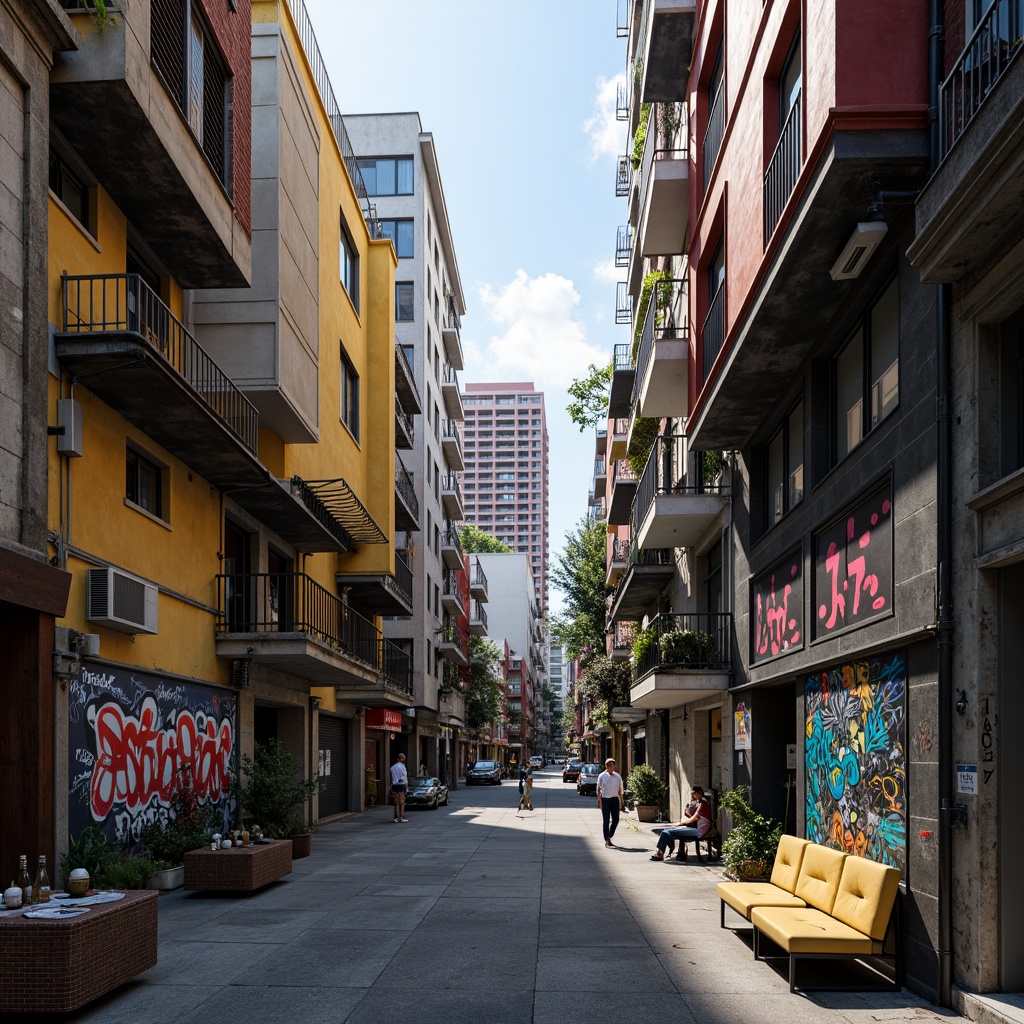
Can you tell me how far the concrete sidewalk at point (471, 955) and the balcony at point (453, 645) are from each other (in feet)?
110

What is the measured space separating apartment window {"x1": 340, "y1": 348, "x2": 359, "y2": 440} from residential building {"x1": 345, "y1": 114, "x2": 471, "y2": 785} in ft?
50.1

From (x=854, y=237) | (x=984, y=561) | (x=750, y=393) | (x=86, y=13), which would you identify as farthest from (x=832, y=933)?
A: (x=86, y=13)

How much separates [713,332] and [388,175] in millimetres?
37135

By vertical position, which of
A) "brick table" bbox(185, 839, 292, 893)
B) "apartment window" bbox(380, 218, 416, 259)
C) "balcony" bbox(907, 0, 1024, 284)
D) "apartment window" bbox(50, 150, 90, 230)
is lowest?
"brick table" bbox(185, 839, 292, 893)

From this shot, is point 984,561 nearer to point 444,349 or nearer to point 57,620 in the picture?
point 57,620

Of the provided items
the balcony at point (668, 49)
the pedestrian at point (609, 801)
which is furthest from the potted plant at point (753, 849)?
the balcony at point (668, 49)

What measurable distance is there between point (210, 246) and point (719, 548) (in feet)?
36.5

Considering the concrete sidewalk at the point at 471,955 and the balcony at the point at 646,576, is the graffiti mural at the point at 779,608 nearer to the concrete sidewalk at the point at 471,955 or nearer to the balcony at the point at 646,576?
the concrete sidewalk at the point at 471,955

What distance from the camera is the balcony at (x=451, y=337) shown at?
182ft

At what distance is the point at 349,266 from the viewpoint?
1091 inches

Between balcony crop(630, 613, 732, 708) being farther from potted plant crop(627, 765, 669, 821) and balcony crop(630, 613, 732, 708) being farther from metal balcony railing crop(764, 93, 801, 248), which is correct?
metal balcony railing crop(764, 93, 801, 248)

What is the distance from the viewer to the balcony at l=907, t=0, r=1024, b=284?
656cm

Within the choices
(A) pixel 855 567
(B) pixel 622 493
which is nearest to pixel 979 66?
(A) pixel 855 567

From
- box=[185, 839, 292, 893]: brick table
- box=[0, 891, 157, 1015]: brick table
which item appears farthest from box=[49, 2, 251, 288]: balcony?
box=[0, 891, 157, 1015]: brick table
